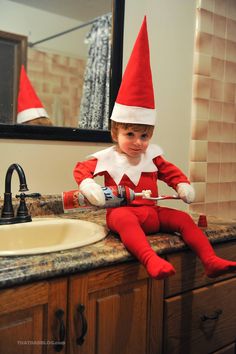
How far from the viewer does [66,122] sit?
1.38 m

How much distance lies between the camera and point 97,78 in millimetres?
1452

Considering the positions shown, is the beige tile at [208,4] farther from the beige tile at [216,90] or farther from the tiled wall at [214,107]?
the beige tile at [216,90]

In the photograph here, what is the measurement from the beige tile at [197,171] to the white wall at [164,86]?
34mm

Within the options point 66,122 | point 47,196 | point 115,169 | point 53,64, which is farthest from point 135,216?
point 53,64

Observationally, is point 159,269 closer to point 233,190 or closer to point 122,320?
point 122,320

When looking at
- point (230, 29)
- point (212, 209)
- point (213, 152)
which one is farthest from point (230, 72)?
point (212, 209)

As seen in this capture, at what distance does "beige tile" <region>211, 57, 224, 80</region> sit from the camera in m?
1.76

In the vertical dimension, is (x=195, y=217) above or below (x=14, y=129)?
below

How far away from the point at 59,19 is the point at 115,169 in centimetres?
64

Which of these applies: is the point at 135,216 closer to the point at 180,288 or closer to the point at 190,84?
the point at 180,288

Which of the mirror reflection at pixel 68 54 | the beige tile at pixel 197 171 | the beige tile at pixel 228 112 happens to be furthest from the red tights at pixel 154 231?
the beige tile at pixel 228 112

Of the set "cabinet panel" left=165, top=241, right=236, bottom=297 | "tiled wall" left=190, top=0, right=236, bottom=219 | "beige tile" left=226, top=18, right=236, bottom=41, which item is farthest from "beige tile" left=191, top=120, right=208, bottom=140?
"cabinet panel" left=165, top=241, right=236, bottom=297

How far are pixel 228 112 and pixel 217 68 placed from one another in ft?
0.74

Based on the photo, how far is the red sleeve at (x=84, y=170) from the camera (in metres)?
1.06
